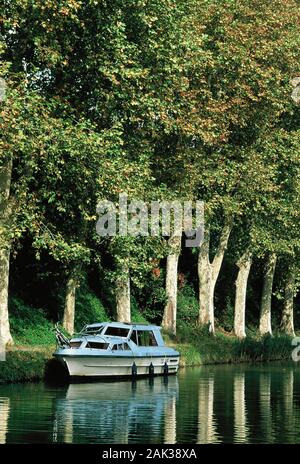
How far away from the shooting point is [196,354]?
54.8 metres

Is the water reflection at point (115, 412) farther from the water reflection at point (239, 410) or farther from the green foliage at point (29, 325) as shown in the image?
the green foliage at point (29, 325)

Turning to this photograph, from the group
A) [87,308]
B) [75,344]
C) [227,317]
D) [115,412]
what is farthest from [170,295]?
[115,412]

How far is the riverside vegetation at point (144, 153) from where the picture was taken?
4122cm

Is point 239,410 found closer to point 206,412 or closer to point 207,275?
point 206,412

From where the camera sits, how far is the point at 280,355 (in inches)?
2504

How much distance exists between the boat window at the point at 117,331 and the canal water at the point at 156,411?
2.05 metres

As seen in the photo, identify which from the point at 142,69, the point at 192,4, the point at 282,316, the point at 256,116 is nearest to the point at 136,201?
the point at 142,69

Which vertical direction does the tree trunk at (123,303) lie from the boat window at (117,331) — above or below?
above

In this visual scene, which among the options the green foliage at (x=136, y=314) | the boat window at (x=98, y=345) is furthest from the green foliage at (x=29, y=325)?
the green foliage at (x=136, y=314)

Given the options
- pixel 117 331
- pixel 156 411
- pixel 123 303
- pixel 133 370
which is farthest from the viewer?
pixel 123 303

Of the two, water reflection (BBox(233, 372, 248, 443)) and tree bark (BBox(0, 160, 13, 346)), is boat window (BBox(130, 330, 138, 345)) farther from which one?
tree bark (BBox(0, 160, 13, 346))

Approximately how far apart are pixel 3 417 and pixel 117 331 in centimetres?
1695
